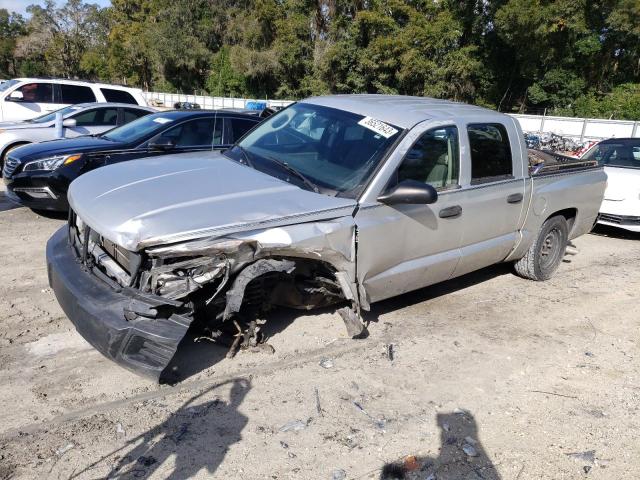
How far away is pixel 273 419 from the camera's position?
3.20 m

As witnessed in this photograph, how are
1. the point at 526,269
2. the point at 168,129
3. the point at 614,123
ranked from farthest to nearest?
the point at 614,123, the point at 168,129, the point at 526,269

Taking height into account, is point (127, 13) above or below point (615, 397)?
above

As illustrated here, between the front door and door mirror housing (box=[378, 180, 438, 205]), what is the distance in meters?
0.09

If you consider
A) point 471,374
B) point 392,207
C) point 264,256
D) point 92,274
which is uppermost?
point 392,207

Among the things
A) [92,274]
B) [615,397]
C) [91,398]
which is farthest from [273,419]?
[615,397]

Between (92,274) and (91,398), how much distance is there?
0.82m

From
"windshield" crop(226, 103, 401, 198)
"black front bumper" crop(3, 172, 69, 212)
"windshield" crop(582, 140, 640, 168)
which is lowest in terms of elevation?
"black front bumper" crop(3, 172, 69, 212)

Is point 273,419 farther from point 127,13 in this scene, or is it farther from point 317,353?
point 127,13

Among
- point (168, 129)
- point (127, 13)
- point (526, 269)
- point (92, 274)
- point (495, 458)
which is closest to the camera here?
point (495, 458)

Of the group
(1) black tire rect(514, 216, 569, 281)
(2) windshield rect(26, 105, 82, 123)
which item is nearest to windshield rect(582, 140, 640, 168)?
(1) black tire rect(514, 216, 569, 281)

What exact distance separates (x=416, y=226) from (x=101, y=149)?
14.6 ft

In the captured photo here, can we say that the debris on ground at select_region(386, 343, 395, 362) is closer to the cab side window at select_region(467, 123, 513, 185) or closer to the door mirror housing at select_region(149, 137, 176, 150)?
the cab side window at select_region(467, 123, 513, 185)

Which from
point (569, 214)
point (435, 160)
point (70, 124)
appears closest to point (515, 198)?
point (435, 160)

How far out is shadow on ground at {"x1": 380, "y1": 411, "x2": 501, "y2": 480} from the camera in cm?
285
